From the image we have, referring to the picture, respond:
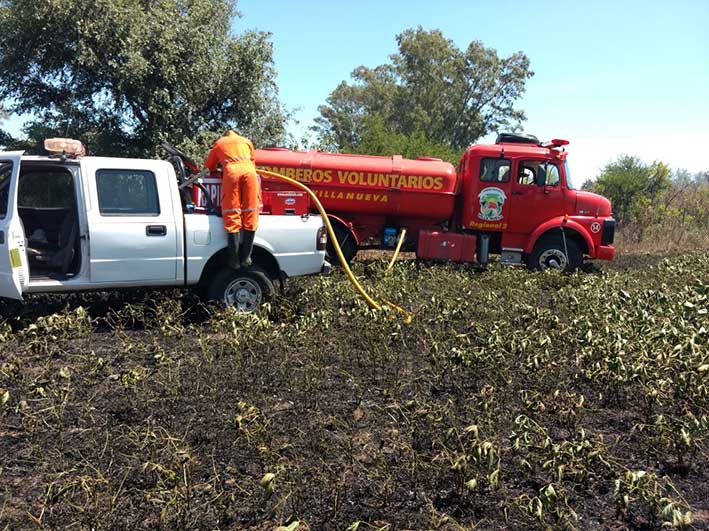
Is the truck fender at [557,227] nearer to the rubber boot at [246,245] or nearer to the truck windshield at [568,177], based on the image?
the truck windshield at [568,177]

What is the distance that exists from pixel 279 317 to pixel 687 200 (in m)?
20.2

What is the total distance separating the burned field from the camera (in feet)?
10.0

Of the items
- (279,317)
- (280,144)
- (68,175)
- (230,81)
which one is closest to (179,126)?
(230,81)

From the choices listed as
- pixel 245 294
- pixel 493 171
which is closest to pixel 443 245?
pixel 493 171

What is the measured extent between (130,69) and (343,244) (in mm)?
6081

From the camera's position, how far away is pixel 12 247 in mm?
5738

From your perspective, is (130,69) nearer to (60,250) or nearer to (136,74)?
(136,74)

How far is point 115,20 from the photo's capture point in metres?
12.4

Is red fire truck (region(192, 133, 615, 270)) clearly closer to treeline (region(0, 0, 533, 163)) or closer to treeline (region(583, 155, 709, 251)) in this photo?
treeline (region(0, 0, 533, 163))

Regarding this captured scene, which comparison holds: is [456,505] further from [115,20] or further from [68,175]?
[115,20]

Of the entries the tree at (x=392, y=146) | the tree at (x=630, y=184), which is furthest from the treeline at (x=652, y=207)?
the tree at (x=392, y=146)

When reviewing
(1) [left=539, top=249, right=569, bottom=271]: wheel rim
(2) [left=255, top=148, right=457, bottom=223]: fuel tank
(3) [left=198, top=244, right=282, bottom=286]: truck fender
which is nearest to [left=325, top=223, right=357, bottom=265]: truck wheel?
(2) [left=255, top=148, right=457, bottom=223]: fuel tank

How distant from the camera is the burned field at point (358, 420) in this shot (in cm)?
306

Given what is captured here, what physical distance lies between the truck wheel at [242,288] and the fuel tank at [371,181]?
427cm
